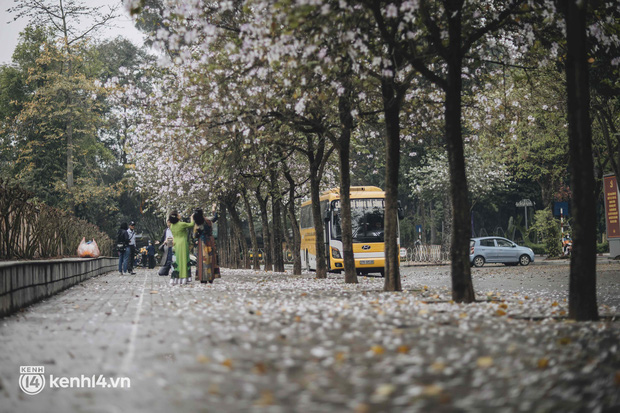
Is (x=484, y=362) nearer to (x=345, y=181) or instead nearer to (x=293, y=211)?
(x=345, y=181)

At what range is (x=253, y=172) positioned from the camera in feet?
103

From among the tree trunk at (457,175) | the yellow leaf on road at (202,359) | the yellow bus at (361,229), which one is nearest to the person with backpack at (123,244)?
the yellow bus at (361,229)

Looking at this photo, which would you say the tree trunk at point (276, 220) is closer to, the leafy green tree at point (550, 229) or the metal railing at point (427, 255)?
the metal railing at point (427, 255)

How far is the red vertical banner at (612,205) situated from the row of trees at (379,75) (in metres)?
12.2

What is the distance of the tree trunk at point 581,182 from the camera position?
10617 mm

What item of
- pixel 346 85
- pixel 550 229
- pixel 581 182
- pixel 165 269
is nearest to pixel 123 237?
pixel 165 269

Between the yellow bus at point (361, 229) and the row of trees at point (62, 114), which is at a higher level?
the row of trees at point (62, 114)

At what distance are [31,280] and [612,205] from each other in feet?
84.1

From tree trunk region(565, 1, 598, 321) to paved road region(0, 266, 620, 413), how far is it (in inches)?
19.6

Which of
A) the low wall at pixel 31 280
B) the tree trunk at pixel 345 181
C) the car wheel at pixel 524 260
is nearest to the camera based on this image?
the low wall at pixel 31 280

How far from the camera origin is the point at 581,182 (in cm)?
1064

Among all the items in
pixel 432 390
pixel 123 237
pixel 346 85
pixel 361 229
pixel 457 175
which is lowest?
pixel 432 390

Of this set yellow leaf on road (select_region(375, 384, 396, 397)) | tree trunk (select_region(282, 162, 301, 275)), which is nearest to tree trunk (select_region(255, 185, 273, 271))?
tree trunk (select_region(282, 162, 301, 275))

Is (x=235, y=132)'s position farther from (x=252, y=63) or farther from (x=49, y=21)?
(x=49, y=21)
